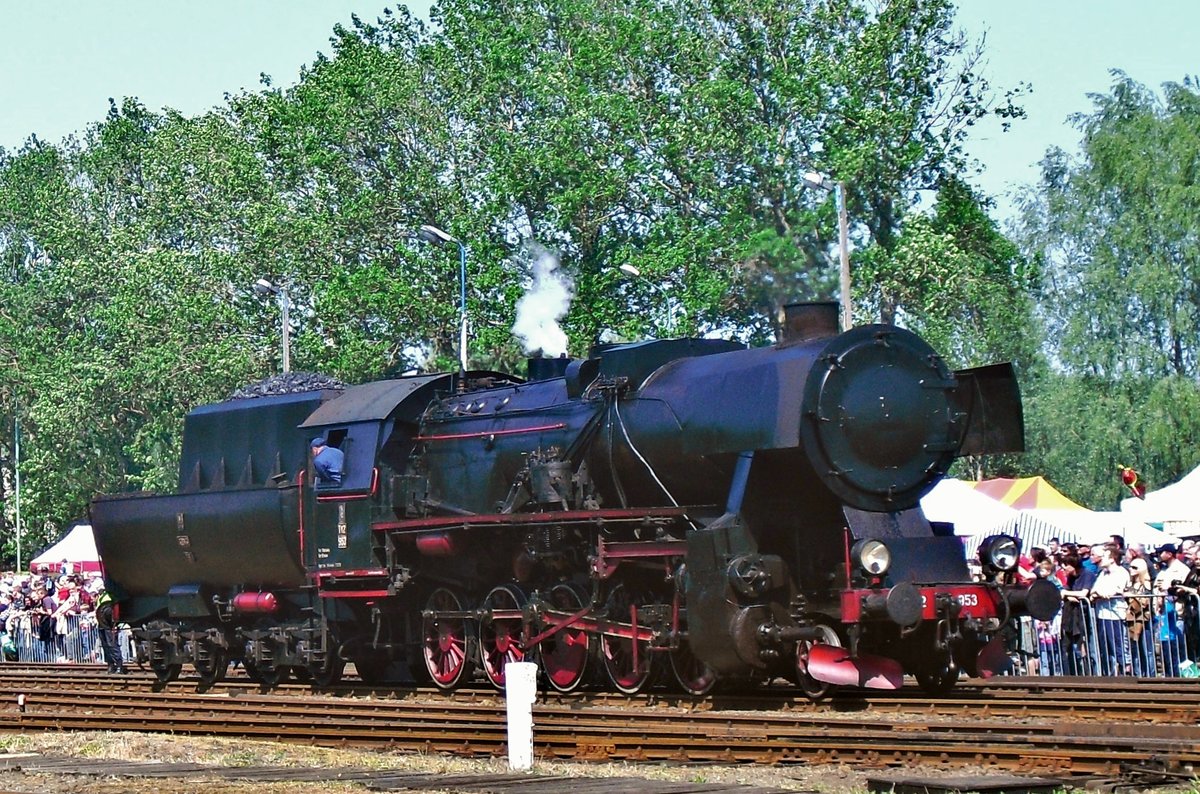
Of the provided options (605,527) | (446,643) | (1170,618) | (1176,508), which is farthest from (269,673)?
(1176,508)

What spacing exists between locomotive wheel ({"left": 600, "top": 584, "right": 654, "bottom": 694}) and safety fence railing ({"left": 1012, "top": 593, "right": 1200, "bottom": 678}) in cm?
437

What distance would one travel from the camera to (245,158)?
1954 inches

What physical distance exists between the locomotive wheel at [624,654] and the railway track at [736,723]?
0.66 feet

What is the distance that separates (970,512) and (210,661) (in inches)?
523

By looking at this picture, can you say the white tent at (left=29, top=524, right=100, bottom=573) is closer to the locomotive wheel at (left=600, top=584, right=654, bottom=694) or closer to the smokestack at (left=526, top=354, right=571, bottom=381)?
the smokestack at (left=526, top=354, right=571, bottom=381)

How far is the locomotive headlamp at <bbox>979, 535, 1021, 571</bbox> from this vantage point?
1603 cm

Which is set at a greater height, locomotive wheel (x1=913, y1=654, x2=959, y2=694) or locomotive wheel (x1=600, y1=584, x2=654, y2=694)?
locomotive wheel (x1=600, y1=584, x2=654, y2=694)

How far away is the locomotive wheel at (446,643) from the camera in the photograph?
18.9 m

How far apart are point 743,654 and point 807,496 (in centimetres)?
166

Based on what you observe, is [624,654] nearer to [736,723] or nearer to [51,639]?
[736,723]

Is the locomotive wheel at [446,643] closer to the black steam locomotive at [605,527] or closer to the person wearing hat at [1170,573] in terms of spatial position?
the black steam locomotive at [605,527]

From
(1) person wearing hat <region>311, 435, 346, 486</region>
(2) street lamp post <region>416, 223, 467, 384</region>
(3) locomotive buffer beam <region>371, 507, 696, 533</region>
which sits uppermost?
(2) street lamp post <region>416, 223, 467, 384</region>

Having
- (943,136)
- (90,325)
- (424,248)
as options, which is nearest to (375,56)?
(424,248)

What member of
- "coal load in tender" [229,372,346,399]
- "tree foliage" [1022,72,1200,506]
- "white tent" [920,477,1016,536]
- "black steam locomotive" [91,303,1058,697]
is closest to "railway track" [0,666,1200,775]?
"black steam locomotive" [91,303,1058,697]
